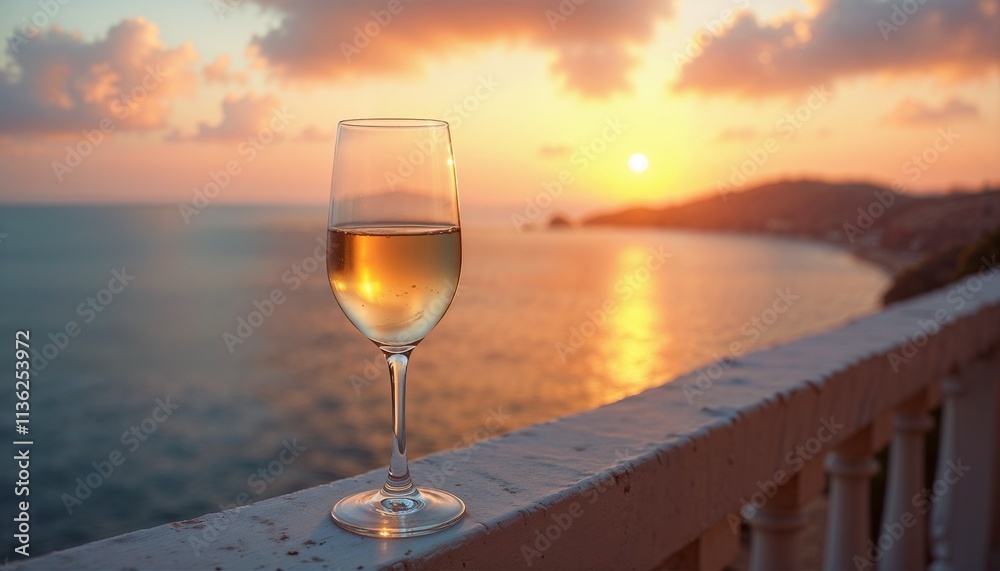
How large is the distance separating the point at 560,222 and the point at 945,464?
82577mm

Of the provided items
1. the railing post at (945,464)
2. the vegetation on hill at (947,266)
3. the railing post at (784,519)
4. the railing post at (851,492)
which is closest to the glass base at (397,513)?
the railing post at (784,519)

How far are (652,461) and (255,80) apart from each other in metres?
25.0

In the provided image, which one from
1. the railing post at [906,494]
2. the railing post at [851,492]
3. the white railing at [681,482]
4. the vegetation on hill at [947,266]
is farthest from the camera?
the vegetation on hill at [947,266]

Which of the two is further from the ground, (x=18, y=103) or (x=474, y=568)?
(x=18, y=103)

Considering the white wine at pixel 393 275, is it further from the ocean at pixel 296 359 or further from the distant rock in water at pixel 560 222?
the distant rock in water at pixel 560 222

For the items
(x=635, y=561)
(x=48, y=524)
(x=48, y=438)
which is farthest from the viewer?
(x=48, y=438)

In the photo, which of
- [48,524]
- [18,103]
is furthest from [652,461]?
[48,524]

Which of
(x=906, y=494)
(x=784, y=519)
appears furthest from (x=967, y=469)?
(x=784, y=519)

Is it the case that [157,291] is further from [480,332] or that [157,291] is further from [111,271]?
[480,332]

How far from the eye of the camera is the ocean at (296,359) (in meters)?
28.3

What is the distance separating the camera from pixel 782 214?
29953 millimetres

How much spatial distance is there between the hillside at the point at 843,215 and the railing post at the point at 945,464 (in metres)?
2.80

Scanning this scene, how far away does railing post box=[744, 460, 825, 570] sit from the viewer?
1.54 meters

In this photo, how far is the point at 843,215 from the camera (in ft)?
73.6
